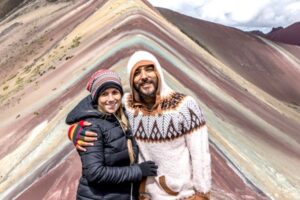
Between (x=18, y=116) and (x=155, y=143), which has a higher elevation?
(x=18, y=116)

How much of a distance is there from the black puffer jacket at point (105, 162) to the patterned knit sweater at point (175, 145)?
15 cm

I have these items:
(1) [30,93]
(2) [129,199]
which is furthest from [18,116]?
(2) [129,199]

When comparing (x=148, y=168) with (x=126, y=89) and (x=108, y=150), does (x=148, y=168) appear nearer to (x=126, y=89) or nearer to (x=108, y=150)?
(x=108, y=150)

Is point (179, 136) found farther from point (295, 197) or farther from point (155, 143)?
point (295, 197)

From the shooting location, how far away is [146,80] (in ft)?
15.1

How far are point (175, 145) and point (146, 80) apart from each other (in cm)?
57

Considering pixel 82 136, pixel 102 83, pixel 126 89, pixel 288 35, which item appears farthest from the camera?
pixel 288 35

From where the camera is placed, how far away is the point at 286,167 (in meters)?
15.0

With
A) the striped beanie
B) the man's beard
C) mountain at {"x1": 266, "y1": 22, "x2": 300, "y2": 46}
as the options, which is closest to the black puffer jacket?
the striped beanie

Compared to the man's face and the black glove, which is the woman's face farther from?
the black glove

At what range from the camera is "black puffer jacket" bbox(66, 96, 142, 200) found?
4492 mm

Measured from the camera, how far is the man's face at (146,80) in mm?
4594

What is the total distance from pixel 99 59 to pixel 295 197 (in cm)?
718

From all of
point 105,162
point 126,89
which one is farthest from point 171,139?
point 126,89
